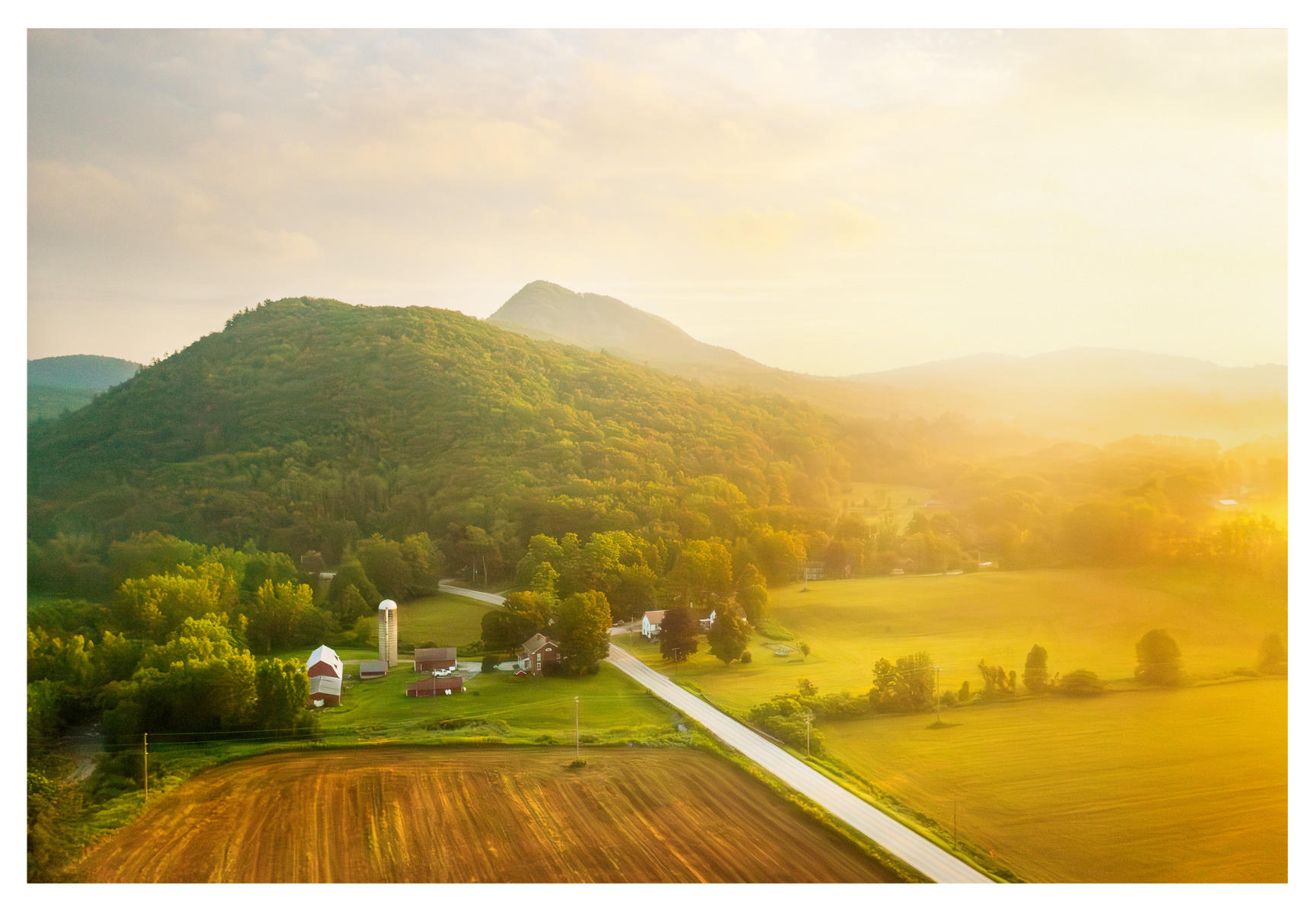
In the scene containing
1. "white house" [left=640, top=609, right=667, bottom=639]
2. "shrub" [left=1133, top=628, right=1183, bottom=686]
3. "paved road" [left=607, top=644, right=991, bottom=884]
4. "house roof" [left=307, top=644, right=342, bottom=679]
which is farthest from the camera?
"white house" [left=640, top=609, right=667, bottom=639]

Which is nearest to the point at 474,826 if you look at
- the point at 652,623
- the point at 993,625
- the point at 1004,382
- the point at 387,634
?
the point at 387,634

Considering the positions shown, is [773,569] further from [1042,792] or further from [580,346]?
[580,346]

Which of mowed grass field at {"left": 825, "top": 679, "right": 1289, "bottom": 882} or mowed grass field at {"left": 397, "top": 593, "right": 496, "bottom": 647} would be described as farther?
mowed grass field at {"left": 397, "top": 593, "right": 496, "bottom": 647}

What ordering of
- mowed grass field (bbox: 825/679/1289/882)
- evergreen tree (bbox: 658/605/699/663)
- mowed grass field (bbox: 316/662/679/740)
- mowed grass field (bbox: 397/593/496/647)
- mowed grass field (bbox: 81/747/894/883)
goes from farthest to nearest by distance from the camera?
mowed grass field (bbox: 397/593/496/647) < evergreen tree (bbox: 658/605/699/663) < mowed grass field (bbox: 316/662/679/740) < mowed grass field (bbox: 825/679/1289/882) < mowed grass field (bbox: 81/747/894/883)

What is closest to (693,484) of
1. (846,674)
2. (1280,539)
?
(846,674)

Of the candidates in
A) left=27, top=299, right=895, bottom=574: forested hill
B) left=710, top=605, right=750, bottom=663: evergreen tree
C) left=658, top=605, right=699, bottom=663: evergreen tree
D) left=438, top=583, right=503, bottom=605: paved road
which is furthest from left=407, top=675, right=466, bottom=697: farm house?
left=710, top=605, right=750, bottom=663: evergreen tree

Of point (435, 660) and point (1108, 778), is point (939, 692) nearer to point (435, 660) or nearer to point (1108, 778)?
point (1108, 778)

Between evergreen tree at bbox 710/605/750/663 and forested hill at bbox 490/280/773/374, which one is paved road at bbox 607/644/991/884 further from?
forested hill at bbox 490/280/773/374

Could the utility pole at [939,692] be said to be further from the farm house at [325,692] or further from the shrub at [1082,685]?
the farm house at [325,692]
